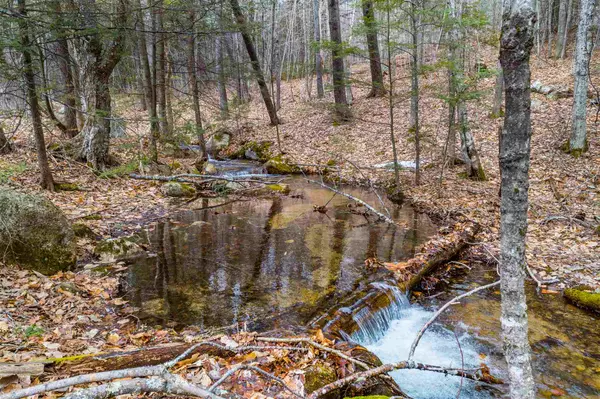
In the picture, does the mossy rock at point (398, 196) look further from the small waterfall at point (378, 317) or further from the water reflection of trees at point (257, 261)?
the small waterfall at point (378, 317)

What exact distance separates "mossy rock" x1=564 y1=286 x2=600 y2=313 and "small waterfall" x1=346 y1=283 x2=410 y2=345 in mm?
2465

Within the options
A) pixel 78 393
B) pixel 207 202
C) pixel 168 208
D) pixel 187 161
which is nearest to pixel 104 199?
pixel 168 208

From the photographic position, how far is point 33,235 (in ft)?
16.4

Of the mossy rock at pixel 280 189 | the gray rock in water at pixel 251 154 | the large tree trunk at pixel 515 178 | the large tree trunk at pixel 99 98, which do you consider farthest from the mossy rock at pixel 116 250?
the gray rock in water at pixel 251 154

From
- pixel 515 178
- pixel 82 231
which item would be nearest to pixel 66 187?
pixel 82 231

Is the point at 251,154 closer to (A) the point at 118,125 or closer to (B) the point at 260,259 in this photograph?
(A) the point at 118,125

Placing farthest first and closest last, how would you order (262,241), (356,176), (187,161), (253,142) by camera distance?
(253,142), (187,161), (356,176), (262,241)

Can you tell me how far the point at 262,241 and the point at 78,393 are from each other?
5.50m

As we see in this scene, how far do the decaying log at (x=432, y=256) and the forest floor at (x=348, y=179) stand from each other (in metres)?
0.34

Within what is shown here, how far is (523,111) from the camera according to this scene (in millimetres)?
1766

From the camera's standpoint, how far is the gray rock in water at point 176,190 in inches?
388

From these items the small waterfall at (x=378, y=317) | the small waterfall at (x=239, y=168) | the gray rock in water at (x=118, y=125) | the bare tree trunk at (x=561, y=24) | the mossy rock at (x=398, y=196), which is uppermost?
the bare tree trunk at (x=561, y=24)

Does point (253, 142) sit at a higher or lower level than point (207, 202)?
higher

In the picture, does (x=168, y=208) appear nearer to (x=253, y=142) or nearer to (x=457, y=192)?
(x=457, y=192)
